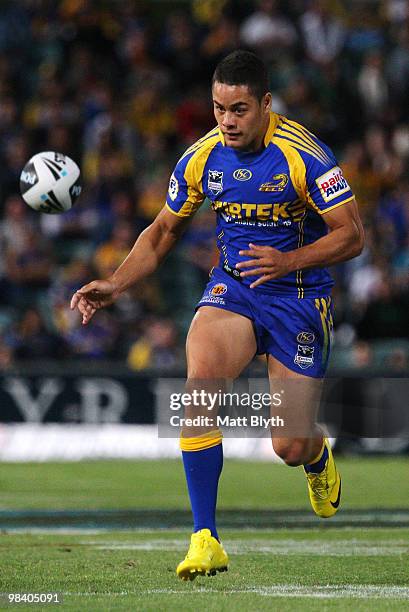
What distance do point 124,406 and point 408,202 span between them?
4.83m

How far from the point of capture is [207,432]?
6402 millimetres

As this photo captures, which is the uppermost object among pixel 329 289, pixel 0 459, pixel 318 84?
pixel 318 84

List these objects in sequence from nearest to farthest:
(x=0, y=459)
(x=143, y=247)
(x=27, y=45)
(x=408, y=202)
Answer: (x=143, y=247) < (x=0, y=459) < (x=408, y=202) < (x=27, y=45)

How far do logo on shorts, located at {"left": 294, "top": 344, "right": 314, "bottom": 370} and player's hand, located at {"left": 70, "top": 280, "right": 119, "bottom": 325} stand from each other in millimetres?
1058

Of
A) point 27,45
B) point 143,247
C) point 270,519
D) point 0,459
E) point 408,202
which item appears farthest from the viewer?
point 27,45

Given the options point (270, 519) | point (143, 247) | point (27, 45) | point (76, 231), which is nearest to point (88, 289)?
point (143, 247)

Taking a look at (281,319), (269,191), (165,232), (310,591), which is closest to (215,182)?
(269,191)

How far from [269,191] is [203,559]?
1.89 metres

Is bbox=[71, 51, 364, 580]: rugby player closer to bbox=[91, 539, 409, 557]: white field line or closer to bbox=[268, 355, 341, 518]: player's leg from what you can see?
bbox=[268, 355, 341, 518]: player's leg

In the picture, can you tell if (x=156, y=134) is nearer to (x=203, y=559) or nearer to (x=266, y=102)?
(x=266, y=102)

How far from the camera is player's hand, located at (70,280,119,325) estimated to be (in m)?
6.51

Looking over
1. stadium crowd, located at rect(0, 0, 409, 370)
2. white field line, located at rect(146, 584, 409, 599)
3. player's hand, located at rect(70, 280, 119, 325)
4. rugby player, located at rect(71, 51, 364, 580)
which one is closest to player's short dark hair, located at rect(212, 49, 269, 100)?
rugby player, located at rect(71, 51, 364, 580)

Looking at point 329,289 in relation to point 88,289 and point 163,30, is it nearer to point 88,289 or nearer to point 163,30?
point 88,289

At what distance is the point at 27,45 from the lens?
63.3 feet
